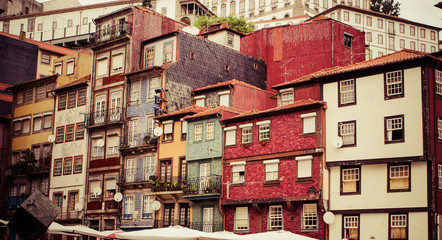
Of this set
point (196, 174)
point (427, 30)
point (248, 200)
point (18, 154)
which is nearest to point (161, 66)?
point (196, 174)

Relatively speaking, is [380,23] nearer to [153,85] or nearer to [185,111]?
[153,85]

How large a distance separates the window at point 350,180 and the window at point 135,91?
71.8ft

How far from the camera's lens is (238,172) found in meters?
45.9

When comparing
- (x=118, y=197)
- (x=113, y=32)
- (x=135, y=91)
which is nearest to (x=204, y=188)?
(x=118, y=197)

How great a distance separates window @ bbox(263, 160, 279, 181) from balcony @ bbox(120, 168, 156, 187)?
36.2 feet

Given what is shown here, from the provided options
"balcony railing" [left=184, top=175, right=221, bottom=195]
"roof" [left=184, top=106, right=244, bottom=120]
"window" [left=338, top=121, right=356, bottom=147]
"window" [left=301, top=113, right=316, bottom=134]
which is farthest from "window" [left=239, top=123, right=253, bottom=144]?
"window" [left=338, top=121, right=356, bottom=147]

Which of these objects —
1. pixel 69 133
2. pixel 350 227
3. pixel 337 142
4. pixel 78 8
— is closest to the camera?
pixel 350 227

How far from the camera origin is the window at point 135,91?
55812mm

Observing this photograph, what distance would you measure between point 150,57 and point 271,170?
1879 centimetres

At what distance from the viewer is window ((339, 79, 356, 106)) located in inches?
1614

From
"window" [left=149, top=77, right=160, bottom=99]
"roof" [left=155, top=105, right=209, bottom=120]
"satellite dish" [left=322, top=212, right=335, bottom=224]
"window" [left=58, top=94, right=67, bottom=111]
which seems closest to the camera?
"satellite dish" [left=322, top=212, right=335, bottom=224]

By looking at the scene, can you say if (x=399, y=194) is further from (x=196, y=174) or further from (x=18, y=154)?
(x=18, y=154)

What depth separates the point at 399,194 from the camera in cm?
3747

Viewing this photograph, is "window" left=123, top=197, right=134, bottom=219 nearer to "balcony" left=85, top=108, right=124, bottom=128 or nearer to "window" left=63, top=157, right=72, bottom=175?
"balcony" left=85, top=108, right=124, bottom=128
